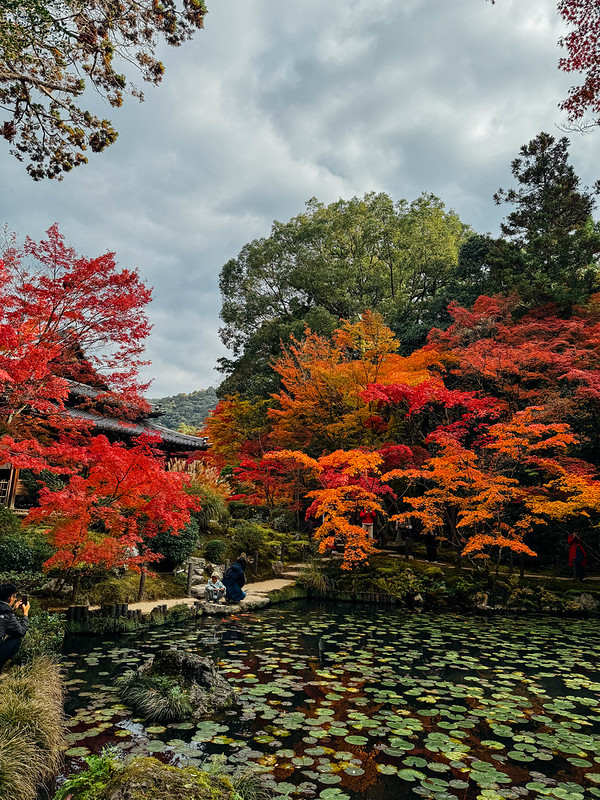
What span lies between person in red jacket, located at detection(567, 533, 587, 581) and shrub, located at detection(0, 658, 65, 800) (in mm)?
12043

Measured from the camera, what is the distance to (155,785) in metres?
2.32

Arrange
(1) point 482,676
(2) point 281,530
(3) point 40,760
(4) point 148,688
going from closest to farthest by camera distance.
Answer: (3) point 40,760, (4) point 148,688, (1) point 482,676, (2) point 281,530

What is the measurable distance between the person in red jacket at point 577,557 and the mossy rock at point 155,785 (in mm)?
12045

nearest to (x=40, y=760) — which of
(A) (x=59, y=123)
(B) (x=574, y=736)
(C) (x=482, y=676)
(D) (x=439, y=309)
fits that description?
(B) (x=574, y=736)

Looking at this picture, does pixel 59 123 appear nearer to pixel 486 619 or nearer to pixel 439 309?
pixel 486 619

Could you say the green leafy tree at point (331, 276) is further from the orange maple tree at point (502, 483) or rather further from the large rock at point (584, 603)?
the large rock at point (584, 603)

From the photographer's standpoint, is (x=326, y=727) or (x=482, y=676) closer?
(x=326, y=727)

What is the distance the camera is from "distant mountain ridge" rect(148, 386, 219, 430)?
6112 centimetres

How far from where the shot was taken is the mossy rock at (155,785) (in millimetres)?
2248

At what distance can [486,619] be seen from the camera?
9836 millimetres

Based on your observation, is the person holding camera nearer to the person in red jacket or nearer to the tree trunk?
the tree trunk

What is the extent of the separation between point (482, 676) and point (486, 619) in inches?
172

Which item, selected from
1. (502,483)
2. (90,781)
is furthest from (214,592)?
(90,781)

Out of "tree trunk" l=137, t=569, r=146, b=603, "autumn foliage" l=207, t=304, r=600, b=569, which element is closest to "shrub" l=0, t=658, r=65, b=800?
"tree trunk" l=137, t=569, r=146, b=603
